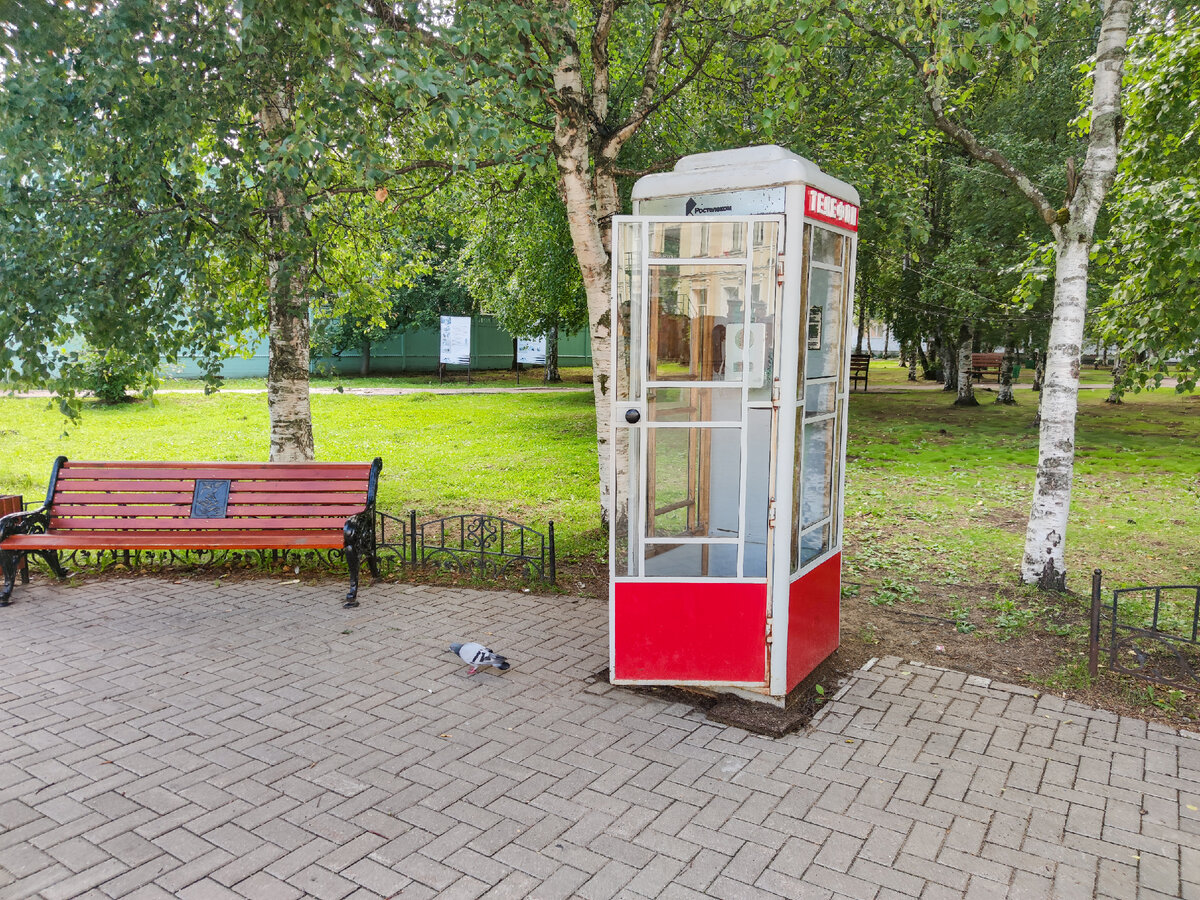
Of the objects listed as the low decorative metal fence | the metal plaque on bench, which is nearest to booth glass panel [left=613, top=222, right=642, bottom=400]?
the low decorative metal fence

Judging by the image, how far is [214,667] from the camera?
523 cm

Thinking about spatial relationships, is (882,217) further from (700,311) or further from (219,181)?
(219,181)

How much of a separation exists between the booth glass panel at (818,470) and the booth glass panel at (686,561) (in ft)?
1.73

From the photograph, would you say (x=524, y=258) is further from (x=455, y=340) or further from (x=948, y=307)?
(x=455, y=340)

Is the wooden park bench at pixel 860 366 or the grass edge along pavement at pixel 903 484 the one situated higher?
the wooden park bench at pixel 860 366

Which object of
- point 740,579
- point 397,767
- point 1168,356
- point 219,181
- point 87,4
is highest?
point 87,4

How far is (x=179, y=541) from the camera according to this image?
6617 millimetres

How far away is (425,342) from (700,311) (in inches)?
1230

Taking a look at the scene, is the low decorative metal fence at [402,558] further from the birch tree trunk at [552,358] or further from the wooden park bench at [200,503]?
the birch tree trunk at [552,358]

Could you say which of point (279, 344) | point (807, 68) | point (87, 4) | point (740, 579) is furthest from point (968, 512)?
point (87, 4)

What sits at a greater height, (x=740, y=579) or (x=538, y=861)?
(x=740, y=579)

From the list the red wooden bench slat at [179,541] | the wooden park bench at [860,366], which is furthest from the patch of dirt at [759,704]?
the wooden park bench at [860,366]

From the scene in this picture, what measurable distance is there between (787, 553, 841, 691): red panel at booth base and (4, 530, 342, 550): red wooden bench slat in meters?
3.60

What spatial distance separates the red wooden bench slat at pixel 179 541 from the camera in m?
6.49
